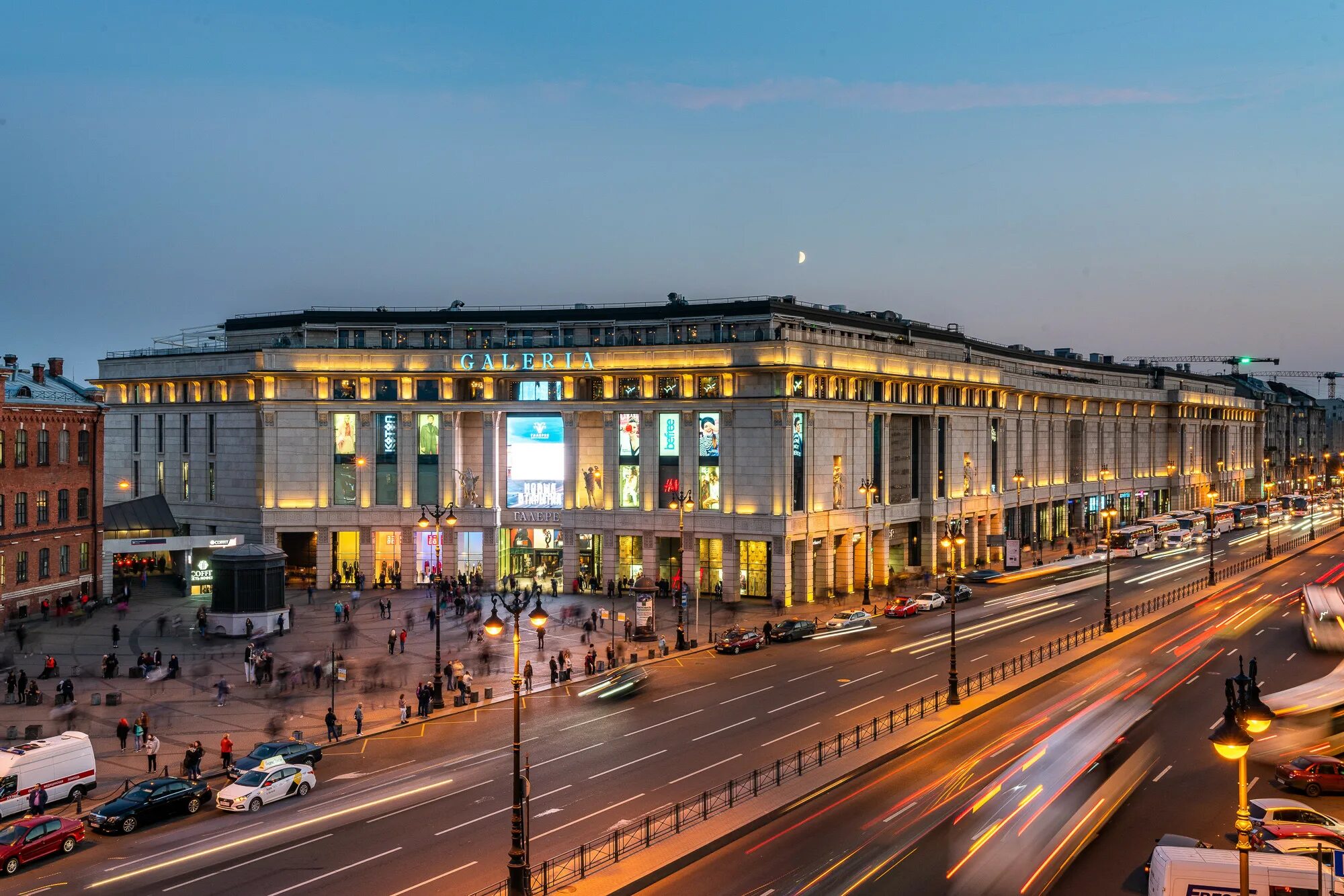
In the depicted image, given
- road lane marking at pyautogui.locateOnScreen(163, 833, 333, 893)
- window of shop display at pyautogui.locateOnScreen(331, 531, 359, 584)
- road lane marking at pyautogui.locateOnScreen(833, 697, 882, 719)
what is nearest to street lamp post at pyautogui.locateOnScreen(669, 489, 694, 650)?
road lane marking at pyautogui.locateOnScreen(833, 697, 882, 719)

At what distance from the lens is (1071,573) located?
92812 mm

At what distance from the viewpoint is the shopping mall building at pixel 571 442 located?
75.7 metres

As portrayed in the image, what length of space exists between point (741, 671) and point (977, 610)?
26.2 meters

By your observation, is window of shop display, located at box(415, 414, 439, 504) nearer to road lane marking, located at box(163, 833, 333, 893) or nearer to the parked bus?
road lane marking, located at box(163, 833, 333, 893)

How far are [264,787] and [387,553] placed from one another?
167 ft

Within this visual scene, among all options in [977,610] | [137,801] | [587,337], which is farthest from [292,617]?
[977,610]

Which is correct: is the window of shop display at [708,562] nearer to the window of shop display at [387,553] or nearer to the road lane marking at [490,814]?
the window of shop display at [387,553]

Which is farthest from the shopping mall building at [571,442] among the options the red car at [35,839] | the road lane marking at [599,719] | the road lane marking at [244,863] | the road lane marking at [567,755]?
the red car at [35,839]

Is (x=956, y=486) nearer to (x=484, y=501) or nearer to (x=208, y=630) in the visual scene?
(x=484, y=501)

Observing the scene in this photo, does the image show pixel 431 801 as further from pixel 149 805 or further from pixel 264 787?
pixel 149 805

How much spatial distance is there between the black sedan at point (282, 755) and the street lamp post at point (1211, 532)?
70.3 metres

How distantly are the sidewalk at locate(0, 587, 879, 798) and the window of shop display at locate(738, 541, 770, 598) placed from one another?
1.79 meters

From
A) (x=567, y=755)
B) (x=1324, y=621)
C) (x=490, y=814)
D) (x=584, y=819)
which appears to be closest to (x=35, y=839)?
(x=490, y=814)

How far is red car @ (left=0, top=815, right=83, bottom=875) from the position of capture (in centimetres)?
2769
